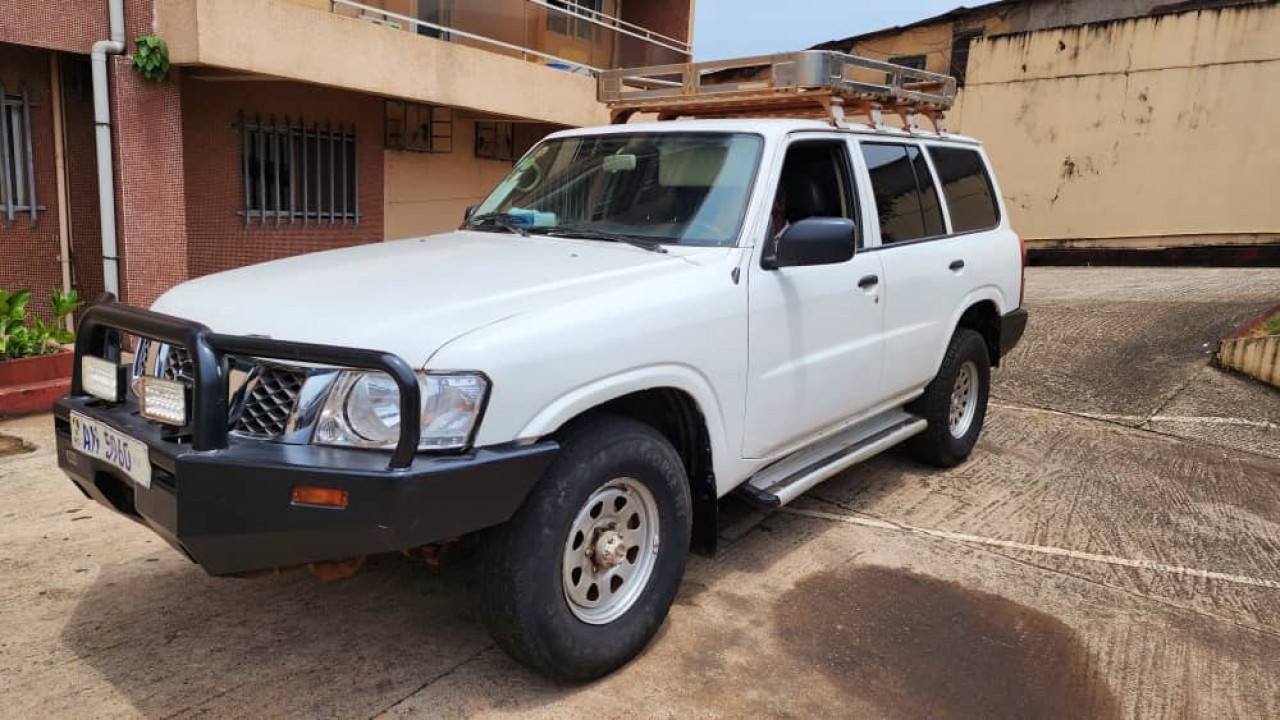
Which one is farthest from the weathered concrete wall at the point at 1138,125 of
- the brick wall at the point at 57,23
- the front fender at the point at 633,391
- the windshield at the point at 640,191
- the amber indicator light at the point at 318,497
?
the amber indicator light at the point at 318,497

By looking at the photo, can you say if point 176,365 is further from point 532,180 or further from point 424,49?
point 424,49

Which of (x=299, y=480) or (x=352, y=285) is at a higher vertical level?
(x=352, y=285)

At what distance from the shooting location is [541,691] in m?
3.05

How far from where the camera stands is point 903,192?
4.89 m

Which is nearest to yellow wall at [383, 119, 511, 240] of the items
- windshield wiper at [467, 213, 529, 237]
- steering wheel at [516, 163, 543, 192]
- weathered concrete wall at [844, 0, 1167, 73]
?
steering wheel at [516, 163, 543, 192]

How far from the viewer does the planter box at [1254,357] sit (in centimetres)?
741

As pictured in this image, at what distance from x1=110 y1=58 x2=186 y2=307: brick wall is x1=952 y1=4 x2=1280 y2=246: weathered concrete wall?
15.7 m

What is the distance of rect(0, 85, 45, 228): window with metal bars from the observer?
7.27 meters

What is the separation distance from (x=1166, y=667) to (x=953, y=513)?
1.56 meters

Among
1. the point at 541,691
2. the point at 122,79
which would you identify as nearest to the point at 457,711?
the point at 541,691

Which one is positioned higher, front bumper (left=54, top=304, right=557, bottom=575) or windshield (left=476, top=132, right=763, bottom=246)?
windshield (left=476, top=132, right=763, bottom=246)

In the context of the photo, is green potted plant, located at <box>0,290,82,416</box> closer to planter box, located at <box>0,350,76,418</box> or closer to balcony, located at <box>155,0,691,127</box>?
planter box, located at <box>0,350,76,418</box>

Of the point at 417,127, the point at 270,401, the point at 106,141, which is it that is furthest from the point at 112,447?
the point at 417,127

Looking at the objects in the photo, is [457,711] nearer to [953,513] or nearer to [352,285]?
[352,285]
